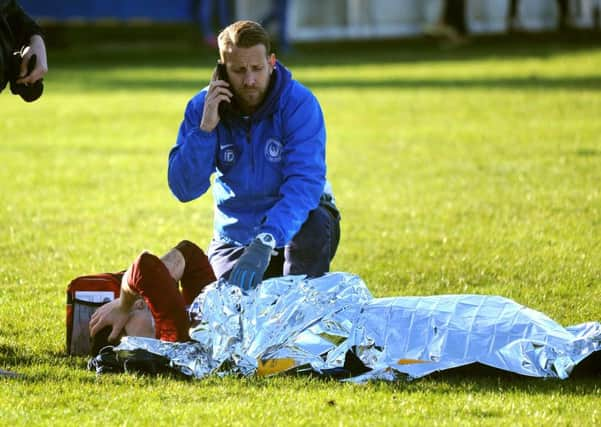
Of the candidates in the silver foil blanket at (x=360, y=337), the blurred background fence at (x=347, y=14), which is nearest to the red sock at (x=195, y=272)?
the silver foil blanket at (x=360, y=337)

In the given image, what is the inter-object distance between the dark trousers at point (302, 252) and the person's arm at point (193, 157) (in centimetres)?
35

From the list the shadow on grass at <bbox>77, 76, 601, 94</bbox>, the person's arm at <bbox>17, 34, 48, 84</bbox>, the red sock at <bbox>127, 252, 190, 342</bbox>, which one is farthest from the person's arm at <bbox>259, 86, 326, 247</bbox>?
the shadow on grass at <bbox>77, 76, 601, 94</bbox>

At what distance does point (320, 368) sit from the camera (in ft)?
17.7

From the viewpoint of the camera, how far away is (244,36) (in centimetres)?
592

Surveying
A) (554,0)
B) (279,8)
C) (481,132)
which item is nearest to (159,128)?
(481,132)

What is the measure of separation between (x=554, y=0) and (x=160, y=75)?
1874cm

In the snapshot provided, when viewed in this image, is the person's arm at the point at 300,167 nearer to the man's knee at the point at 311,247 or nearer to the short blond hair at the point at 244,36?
the man's knee at the point at 311,247

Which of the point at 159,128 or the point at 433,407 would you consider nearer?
the point at 433,407

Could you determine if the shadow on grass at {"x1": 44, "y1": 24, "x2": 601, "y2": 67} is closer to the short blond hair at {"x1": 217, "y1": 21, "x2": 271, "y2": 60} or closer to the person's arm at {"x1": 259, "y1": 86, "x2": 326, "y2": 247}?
the person's arm at {"x1": 259, "y1": 86, "x2": 326, "y2": 247}

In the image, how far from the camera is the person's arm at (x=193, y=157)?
20.3 feet

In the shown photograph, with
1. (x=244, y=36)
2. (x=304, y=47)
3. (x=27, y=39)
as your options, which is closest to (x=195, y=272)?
(x=244, y=36)

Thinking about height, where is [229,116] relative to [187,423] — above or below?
above

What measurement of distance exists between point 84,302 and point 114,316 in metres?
0.28

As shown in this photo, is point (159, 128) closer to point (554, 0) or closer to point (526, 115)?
point (526, 115)
